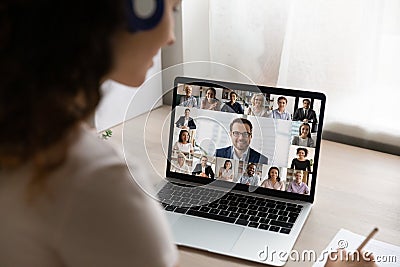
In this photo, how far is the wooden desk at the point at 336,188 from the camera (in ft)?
3.39

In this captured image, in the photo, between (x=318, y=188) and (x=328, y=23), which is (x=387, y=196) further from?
(x=328, y=23)

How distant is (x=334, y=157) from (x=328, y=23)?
0.31m

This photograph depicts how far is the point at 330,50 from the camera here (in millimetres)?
1430

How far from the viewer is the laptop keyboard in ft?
3.51

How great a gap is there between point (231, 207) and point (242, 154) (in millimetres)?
106

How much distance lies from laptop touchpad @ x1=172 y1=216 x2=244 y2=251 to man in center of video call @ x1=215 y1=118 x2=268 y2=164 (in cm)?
15

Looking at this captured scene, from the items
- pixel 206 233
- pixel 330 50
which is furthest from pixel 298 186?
pixel 330 50

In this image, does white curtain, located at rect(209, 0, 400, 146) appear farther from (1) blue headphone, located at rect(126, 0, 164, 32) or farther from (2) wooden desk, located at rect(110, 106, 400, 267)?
(1) blue headphone, located at rect(126, 0, 164, 32)

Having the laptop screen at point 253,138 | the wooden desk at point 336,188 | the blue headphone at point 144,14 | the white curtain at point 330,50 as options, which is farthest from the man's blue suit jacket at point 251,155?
the blue headphone at point 144,14

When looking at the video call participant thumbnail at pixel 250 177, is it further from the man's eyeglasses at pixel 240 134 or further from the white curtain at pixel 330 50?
the white curtain at pixel 330 50

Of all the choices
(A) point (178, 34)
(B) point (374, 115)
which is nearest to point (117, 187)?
(B) point (374, 115)

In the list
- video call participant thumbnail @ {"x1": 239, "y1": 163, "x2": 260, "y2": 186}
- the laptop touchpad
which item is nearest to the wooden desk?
the laptop touchpad

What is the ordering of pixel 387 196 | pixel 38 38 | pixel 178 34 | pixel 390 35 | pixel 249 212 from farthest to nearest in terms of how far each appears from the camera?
pixel 178 34 → pixel 390 35 → pixel 387 196 → pixel 249 212 → pixel 38 38

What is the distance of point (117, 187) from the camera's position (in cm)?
51
